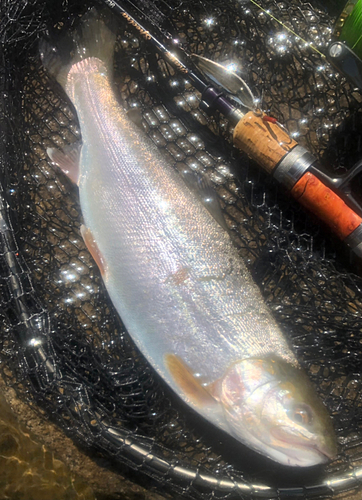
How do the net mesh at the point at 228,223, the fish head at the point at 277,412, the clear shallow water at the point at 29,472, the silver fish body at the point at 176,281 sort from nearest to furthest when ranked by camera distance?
the fish head at the point at 277,412
the silver fish body at the point at 176,281
the net mesh at the point at 228,223
the clear shallow water at the point at 29,472

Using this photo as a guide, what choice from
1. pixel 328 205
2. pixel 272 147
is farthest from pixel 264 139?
pixel 328 205

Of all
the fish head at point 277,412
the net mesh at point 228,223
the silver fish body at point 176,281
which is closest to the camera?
the fish head at point 277,412

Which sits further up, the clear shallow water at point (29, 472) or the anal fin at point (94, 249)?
the anal fin at point (94, 249)

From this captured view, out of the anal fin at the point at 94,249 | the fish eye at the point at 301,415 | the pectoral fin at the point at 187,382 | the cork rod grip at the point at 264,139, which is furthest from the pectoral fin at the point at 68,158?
the fish eye at the point at 301,415

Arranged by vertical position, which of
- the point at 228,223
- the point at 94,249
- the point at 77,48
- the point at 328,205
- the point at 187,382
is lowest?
the point at 187,382

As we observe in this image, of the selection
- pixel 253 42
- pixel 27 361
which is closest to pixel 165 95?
pixel 253 42

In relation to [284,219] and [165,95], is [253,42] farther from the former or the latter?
[284,219]

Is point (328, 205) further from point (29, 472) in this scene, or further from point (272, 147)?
point (29, 472)

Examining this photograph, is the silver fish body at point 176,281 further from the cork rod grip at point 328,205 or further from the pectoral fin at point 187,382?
the cork rod grip at point 328,205
